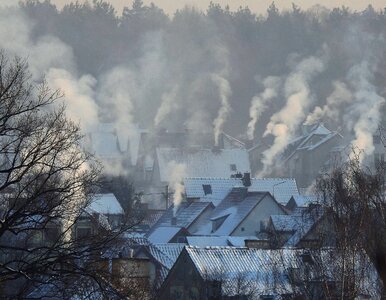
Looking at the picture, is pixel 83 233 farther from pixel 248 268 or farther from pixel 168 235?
pixel 168 235

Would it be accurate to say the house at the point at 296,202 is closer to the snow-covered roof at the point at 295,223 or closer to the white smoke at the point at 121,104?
the snow-covered roof at the point at 295,223

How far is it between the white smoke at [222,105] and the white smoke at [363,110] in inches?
382

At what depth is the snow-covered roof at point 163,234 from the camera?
2210 inches

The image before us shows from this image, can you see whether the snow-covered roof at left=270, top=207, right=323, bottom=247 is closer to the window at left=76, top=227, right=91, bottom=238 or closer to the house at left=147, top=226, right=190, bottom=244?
the house at left=147, top=226, right=190, bottom=244

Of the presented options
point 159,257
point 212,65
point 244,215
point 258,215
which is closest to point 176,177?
point 258,215

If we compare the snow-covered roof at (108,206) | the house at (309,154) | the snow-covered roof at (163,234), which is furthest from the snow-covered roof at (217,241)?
the house at (309,154)

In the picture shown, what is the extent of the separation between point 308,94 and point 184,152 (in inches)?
878

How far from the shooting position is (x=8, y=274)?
55.5 ft

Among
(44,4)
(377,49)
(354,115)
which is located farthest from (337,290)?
(44,4)

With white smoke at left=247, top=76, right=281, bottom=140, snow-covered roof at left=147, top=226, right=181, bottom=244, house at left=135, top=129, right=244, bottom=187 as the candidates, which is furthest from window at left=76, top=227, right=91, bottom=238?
white smoke at left=247, top=76, right=281, bottom=140

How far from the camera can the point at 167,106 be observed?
118812mm

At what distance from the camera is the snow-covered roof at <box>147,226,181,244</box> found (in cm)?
5612

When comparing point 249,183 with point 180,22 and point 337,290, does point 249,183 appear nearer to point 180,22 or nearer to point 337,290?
point 337,290

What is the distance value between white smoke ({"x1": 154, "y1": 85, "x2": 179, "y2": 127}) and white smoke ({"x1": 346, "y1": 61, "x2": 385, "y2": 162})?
605 inches
